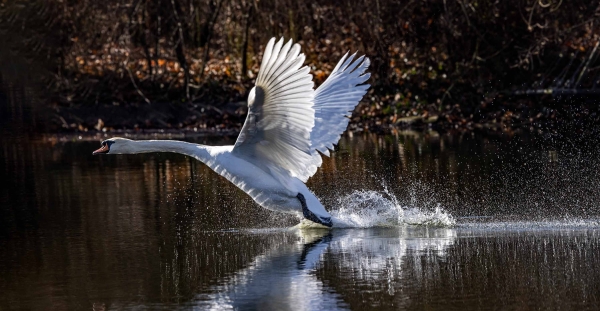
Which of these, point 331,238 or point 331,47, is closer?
point 331,238

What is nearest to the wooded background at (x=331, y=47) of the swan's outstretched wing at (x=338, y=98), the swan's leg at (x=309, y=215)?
the swan's outstretched wing at (x=338, y=98)

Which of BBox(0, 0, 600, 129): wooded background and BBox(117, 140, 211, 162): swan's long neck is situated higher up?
BBox(0, 0, 600, 129): wooded background

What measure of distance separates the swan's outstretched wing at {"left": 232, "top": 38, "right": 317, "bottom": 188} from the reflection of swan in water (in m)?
0.73

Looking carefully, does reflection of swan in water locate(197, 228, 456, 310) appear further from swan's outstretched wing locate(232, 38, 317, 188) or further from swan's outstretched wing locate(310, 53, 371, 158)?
swan's outstretched wing locate(310, 53, 371, 158)

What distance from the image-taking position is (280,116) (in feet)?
29.6

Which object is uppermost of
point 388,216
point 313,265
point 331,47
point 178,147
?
point 331,47

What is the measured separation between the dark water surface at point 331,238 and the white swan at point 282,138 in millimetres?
421

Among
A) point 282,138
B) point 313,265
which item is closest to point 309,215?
point 282,138

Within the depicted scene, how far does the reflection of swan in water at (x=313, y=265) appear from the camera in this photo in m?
6.88

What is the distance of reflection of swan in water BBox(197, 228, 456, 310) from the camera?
688cm

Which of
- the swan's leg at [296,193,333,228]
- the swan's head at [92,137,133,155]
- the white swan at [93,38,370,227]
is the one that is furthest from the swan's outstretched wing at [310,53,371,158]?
the swan's head at [92,137,133,155]

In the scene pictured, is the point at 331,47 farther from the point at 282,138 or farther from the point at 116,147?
the point at 282,138

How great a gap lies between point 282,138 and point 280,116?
33 cm

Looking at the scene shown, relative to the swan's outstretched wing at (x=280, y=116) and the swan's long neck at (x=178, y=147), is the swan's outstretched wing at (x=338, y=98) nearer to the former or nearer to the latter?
the swan's outstretched wing at (x=280, y=116)
